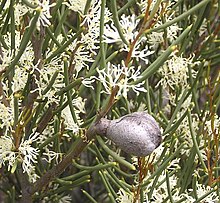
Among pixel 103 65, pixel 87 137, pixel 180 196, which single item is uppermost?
pixel 103 65

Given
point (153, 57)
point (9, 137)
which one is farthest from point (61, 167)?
point (153, 57)

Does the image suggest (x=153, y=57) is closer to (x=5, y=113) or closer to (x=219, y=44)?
(x=219, y=44)

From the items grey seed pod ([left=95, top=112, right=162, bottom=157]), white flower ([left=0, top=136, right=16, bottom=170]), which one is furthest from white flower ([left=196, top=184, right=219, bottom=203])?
white flower ([left=0, top=136, right=16, bottom=170])

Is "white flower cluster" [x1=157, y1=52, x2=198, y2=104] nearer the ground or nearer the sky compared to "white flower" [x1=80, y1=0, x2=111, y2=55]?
nearer the ground

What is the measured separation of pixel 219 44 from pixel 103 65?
28.1 inches

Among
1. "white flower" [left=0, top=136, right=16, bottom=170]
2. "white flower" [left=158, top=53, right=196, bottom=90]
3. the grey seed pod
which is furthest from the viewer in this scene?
"white flower" [left=158, top=53, right=196, bottom=90]

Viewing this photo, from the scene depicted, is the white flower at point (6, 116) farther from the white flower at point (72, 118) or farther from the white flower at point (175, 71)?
the white flower at point (175, 71)

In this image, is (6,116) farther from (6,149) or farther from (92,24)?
(92,24)

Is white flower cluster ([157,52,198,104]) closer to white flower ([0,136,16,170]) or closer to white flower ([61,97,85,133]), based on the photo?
white flower ([61,97,85,133])

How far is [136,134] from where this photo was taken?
71cm

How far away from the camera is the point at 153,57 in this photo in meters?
1.33

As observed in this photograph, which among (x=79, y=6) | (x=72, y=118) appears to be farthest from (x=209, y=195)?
(x=79, y=6)

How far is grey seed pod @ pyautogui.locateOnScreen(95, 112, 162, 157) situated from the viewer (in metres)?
0.71

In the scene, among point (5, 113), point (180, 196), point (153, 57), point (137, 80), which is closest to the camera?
point (137, 80)
